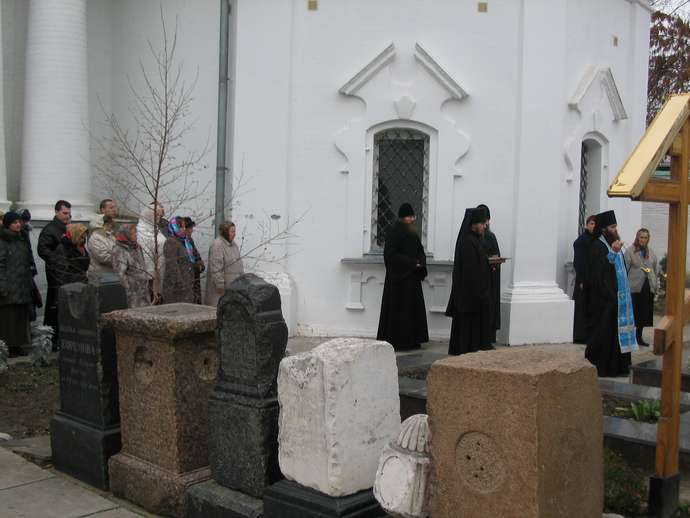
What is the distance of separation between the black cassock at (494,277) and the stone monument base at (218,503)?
6317mm

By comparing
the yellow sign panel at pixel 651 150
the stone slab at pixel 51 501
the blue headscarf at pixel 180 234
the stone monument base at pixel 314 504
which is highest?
the yellow sign panel at pixel 651 150

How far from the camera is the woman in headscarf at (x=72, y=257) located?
10078mm

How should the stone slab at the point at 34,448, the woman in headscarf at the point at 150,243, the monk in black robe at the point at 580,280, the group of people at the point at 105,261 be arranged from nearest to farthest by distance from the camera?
the stone slab at the point at 34,448 < the group of people at the point at 105,261 < the woman in headscarf at the point at 150,243 < the monk in black robe at the point at 580,280

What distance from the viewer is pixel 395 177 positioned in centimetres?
1198

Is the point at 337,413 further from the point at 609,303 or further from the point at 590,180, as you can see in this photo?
the point at 590,180

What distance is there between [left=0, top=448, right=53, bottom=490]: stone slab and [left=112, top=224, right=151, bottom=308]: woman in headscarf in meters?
3.01

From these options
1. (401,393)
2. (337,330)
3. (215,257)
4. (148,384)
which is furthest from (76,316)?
(337,330)

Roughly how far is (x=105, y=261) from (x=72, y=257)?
0.97m

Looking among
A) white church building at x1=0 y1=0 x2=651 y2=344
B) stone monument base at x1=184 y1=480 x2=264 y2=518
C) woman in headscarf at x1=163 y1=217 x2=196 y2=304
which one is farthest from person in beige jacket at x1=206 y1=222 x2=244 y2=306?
stone monument base at x1=184 y1=480 x2=264 y2=518

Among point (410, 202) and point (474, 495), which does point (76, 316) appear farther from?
point (410, 202)

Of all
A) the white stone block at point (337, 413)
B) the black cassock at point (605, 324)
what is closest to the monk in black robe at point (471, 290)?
the black cassock at point (605, 324)

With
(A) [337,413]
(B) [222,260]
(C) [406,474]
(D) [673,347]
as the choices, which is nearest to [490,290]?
(B) [222,260]

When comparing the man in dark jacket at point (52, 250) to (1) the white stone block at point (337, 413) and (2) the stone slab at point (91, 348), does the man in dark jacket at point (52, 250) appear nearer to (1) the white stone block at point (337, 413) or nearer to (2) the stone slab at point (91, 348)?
(2) the stone slab at point (91, 348)

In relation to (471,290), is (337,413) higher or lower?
lower
